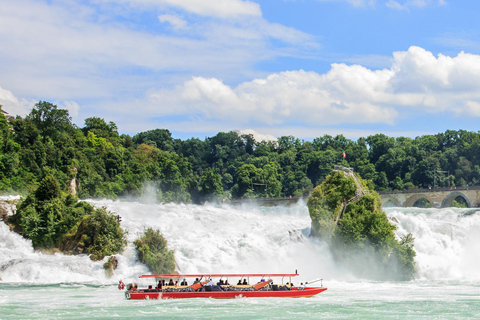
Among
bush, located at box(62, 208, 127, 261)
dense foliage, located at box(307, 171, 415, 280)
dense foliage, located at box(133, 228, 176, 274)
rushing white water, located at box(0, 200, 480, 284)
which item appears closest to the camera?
rushing white water, located at box(0, 200, 480, 284)

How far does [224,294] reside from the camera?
1353 inches

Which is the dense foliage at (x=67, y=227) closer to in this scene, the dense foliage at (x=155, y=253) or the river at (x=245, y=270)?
the river at (x=245, y=270)

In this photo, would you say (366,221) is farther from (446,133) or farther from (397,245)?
Result: (446,133)

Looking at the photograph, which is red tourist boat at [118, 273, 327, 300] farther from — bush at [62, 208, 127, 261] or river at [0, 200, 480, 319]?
bush at [62, 208, 127, 261]

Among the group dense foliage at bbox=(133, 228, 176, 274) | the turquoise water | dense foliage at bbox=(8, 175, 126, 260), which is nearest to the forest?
dense foliage at bbox=(8, 175, 126, 260)

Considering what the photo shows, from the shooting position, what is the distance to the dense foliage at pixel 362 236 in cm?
4491

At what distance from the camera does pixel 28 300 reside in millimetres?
31250

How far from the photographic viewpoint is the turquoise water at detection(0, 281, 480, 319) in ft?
93.2

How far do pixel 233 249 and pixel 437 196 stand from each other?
163ft

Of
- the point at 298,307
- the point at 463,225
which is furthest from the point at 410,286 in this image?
the point at 463,225

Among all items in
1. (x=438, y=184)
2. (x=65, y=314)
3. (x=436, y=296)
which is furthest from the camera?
(x=438, y=184)

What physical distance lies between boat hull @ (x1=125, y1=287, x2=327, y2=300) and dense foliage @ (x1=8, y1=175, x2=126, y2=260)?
31.6ft

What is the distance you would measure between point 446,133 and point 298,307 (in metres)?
111

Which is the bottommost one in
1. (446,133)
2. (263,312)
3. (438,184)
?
(263,312)
